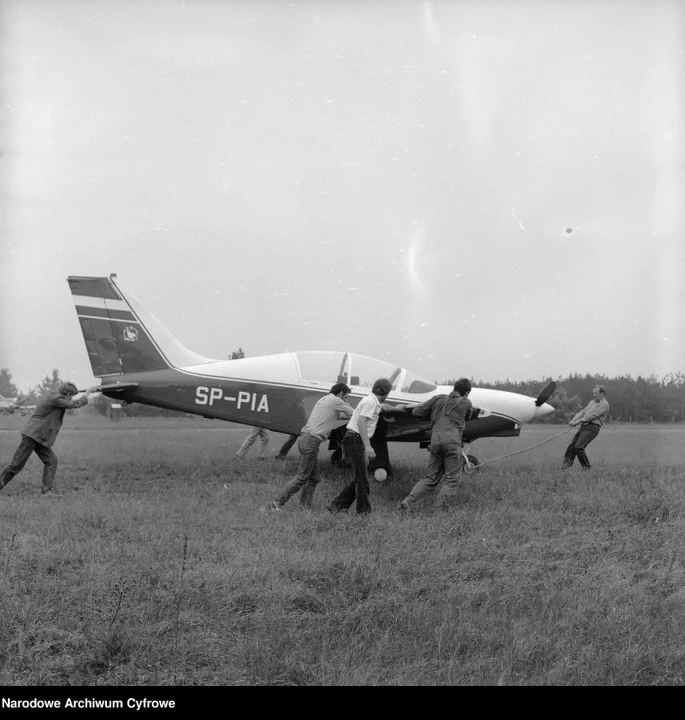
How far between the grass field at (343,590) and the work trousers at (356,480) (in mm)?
377

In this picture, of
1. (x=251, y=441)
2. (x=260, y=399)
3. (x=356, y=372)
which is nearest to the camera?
(x=356, y=372)

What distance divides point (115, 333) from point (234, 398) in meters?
2.79

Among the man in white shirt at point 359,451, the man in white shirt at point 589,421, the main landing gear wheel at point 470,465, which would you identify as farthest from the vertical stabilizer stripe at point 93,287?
the man in white shirt at point 589,421

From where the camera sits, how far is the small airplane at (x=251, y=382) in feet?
37.8

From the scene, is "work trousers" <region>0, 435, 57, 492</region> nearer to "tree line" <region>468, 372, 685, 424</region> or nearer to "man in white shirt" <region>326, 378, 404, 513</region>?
"man in white shirt" <region>326, 378, 404, 513</region>

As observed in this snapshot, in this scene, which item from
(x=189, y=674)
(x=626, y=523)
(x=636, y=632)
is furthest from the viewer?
(x=626, y=523)

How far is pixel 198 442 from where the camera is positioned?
1884 centimetres

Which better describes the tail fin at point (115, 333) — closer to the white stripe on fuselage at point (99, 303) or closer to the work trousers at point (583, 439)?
the white stripe on fuselage at point (99, 303)

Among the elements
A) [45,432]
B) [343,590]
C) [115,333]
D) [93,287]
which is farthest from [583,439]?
[93,287]

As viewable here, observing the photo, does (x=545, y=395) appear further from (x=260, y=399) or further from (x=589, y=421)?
(x=260, y=399)

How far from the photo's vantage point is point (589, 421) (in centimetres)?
1216
